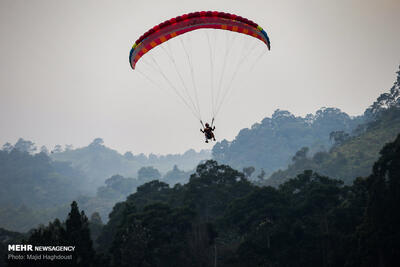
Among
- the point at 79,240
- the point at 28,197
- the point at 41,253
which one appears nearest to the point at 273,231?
the point at 79,240

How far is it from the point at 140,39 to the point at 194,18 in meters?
4.03

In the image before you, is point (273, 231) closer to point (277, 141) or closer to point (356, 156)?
point (356, 156)

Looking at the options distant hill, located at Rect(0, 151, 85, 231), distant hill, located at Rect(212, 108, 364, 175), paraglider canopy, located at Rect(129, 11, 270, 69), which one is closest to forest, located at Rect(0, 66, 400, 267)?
paraglider canopy, located at Rect(129, 11, 270, 69)

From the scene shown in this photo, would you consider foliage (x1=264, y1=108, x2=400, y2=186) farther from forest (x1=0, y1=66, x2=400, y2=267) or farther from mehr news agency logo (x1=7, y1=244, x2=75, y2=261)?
mehr news agency logo (x1=7, y1=244, x2=75, y2=261)

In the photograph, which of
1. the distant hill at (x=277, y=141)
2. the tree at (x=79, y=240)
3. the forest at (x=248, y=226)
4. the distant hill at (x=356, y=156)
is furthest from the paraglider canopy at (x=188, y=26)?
the distant hill at (x=277, y=141)

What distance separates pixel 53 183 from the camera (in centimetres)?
19975

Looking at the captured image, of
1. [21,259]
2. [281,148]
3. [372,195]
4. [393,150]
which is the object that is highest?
[281,148]

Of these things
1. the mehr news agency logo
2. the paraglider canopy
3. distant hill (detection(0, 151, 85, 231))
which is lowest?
the mehr news agency logo

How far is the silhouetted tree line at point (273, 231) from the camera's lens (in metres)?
32.5

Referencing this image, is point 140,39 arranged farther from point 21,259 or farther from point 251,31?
point 21,259

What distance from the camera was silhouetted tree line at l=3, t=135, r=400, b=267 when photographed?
107 feet

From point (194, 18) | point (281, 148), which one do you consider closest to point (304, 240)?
point (194, 18)

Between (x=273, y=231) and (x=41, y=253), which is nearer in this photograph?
(x=41, y=253)

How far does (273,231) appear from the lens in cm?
4056
